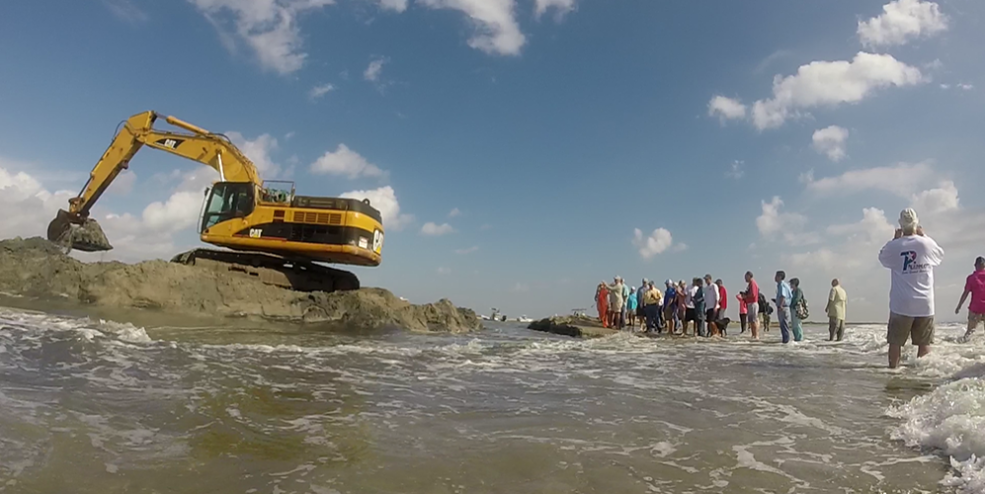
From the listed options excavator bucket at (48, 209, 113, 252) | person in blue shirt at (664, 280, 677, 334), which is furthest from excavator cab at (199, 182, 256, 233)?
person in blue shirt at (664, 280, 677, 334)

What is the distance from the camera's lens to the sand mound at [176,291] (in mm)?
14672

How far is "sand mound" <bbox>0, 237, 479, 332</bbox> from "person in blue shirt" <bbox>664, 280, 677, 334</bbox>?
7.56 metres

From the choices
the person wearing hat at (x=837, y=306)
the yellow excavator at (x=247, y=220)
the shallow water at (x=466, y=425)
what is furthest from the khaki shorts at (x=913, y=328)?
the yellow excavator at (x=247, y=220)

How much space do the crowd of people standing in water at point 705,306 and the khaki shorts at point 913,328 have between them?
618 centimetres

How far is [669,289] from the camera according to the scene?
1833 cm

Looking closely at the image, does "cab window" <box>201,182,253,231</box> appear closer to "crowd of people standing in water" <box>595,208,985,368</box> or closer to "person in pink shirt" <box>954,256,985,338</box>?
"crowd of people standing in water" <box>595,208,985,368</box>

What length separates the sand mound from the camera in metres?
14.7

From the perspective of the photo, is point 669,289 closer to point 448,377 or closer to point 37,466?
point 448,377

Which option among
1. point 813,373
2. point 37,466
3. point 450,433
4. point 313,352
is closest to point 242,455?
point 37,466

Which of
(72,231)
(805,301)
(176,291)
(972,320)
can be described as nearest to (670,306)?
(805,301)

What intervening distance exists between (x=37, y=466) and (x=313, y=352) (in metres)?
6.04

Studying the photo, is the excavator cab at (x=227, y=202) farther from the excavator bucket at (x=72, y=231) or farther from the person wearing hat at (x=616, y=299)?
the person wearing hat at (x=616, y=299)

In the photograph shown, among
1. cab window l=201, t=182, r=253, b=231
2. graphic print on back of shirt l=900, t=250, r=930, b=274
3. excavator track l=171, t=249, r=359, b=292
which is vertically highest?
cab window l=201, t=182, r=253, b=231

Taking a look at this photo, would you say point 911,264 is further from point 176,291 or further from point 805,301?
point 176,291
